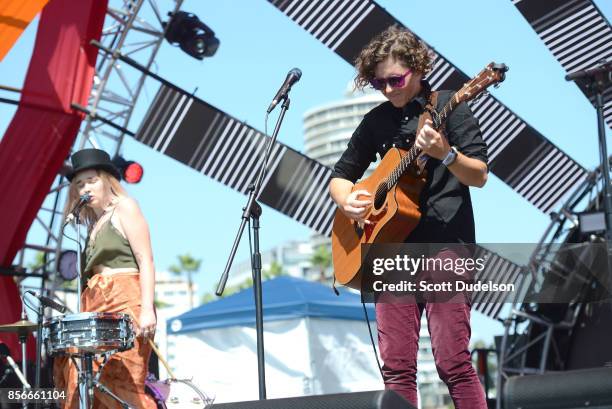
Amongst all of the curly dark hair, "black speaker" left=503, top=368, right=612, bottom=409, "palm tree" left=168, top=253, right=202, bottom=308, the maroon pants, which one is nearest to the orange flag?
the curly dark hair

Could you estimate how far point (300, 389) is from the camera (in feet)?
28.2

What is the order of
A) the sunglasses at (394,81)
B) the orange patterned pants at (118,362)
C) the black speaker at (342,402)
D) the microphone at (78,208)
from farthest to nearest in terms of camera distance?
the microphone at (78,208) → the orange patterned pants at (118,362) → the sunglasses at (394,81) → the black speaker at (342,402)

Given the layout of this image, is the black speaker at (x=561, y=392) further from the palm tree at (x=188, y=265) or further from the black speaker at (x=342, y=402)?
the palm tree at (x=188, y=265)

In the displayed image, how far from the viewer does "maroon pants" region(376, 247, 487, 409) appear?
3307 mm

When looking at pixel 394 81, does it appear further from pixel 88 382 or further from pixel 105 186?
pixel 88 382

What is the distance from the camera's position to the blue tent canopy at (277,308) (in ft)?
29.4

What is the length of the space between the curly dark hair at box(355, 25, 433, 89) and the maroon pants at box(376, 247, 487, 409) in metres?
0.76

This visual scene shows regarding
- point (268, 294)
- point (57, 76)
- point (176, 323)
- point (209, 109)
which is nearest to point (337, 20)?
point (209, 109)

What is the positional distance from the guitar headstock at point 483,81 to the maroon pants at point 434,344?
592mm

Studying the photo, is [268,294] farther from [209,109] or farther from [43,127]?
[43,127]

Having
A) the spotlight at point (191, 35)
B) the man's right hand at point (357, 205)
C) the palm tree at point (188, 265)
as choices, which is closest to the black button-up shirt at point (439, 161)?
the man's right hand at point (357, 205)

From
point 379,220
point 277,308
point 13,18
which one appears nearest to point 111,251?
point 379,220

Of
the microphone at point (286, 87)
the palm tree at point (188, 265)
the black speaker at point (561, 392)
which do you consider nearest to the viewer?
the black speaker at point (561, 392)

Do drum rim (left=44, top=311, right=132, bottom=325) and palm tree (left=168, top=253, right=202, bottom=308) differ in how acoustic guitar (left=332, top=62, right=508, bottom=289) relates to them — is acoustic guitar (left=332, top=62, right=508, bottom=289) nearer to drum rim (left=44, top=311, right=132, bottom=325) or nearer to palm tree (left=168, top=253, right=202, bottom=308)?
drum rim (left=44, top=311, right=132, bottom=325)
